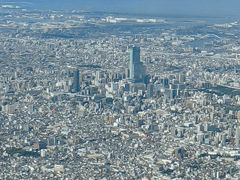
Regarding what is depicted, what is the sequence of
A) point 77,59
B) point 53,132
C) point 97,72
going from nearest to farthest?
1. point 53,132
2. point 97,72
3. point 77,59

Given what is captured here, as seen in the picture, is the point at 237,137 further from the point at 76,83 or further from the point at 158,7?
the point at 158,7

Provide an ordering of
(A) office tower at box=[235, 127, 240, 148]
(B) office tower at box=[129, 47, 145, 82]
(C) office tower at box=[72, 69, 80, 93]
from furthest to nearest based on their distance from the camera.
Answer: (B) office tower at box=[129, 47, 145, 82]
(C) office tower at box=[72, 69, 80, 93]
(A) office tower at box=[235, 127, 240, 148]

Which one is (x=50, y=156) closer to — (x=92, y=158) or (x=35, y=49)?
(x=92, y=158)

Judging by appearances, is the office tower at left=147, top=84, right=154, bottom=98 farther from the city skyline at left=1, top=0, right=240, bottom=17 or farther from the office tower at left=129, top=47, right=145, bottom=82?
the city skyline at left=1, top=0, right=240, bottom=17

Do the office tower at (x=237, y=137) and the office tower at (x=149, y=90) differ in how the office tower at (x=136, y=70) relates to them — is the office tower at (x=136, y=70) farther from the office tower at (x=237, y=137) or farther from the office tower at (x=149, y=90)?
the office tower at (x=237, y=137)

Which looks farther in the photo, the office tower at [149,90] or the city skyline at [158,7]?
the city skyline at [158,7]

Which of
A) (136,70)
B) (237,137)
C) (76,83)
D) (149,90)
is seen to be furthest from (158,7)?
(237,137)

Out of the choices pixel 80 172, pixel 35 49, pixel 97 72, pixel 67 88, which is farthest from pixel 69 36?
pixel 80 172

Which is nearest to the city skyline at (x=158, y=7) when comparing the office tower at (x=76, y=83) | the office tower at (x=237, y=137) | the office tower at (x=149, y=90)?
the office tower at (x=76, y=83)

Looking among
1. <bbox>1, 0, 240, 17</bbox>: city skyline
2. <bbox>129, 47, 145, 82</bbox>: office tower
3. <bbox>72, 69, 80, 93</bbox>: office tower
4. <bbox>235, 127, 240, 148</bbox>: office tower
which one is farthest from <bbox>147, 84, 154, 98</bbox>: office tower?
<bbox>1, 0, 240, 17</bbox>: city skyline

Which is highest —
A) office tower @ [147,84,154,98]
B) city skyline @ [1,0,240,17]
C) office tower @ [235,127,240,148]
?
office tower @ [235,127,240,148]

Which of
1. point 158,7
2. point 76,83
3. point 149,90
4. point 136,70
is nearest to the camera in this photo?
point 149,90
